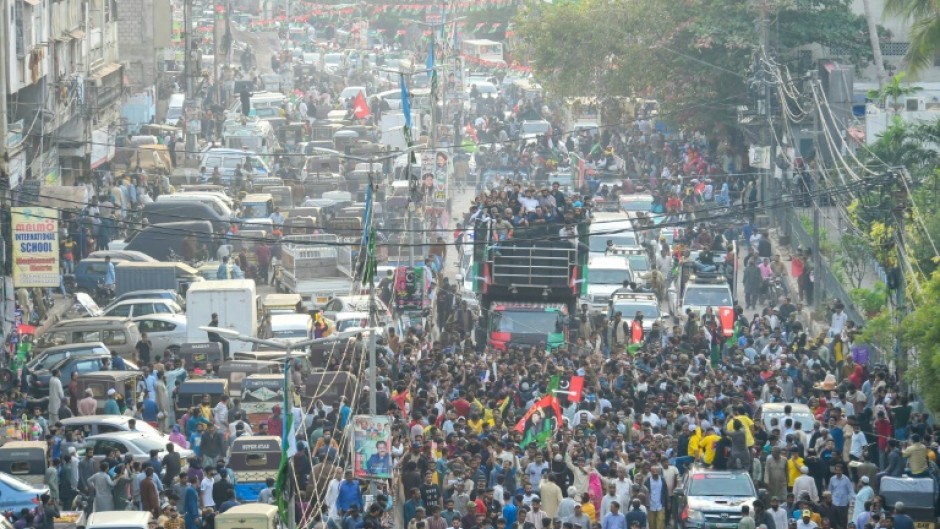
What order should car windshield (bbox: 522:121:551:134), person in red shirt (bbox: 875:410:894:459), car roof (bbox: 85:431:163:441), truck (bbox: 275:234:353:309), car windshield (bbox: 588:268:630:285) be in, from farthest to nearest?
1. car windshield (bbox: 522:121:551:134)
2. truck (bbox: 275:234:353:309)
3. car windshield (bbox: 588:268:630:285)
4. car roof (bbox: 85:431:163:441)
5. person in red shirt (bbox: 875:410:894:459)

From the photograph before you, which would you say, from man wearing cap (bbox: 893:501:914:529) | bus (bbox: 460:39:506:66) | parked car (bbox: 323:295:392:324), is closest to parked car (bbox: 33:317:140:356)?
parked car (bbox: 323:295:392:324)

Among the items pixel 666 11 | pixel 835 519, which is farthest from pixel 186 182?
pixel 835 519

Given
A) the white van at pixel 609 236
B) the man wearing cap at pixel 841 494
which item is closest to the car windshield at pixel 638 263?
the white van at pixel 609 236

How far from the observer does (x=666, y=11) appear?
62.1 metres

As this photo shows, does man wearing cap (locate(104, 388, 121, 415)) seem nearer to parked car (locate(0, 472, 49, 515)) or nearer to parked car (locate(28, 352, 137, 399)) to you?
parked car (locate(28, 352, 137, 399))

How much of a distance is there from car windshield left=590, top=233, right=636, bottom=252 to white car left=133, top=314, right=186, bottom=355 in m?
11.5

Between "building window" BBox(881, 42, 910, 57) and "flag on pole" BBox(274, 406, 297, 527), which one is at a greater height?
"building window" BBox(881, 42, 910, 57)

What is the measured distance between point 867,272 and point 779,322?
7.73 metres

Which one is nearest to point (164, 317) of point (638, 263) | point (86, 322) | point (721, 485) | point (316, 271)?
point (86, 322)

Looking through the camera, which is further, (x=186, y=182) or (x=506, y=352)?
(x=186, y=182)

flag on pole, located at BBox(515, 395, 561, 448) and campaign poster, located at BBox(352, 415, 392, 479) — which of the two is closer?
campaign poster, located at BBox(352, 415, 392, 479)

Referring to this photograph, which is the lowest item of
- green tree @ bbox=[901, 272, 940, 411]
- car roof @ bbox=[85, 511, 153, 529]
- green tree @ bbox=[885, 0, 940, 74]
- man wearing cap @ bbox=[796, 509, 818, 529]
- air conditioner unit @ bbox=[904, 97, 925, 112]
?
car roof @ bbox=[85, 511, 153, 529]

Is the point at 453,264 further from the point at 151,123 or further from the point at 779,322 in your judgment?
the point at 151,123

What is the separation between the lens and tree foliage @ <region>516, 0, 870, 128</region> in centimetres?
5897
